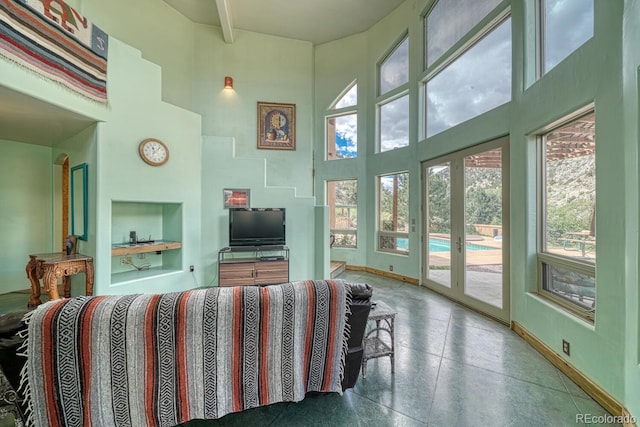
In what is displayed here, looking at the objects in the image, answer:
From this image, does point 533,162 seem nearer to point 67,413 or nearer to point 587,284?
point 587,284

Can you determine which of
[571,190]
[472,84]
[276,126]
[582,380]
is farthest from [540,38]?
[276,126]

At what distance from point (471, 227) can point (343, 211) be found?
297 cm

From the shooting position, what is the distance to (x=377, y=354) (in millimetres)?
2178

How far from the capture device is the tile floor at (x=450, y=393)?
172cm

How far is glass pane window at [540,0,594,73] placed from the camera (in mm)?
2184

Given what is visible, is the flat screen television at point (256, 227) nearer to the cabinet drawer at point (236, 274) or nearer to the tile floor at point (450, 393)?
the cabinet drawer at point (236, 274)

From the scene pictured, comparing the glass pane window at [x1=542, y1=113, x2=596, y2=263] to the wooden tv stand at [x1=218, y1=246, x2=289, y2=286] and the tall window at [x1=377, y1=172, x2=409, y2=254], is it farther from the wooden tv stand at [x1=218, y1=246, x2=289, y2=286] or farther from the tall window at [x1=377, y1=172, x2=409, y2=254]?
the wooden tv stand at [x1=218, y1=246, x2=289, y2=286]

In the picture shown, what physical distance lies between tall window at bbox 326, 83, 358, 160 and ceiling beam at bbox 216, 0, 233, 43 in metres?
2.58

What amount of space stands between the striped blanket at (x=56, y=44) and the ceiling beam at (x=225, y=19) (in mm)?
2077

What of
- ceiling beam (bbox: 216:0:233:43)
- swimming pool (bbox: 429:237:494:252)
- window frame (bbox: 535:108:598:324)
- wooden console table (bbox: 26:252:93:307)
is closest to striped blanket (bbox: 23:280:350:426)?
window frame (bbox: 535:108:598:324)

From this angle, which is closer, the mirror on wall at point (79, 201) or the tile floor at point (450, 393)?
the tile floor at point (450, 393)

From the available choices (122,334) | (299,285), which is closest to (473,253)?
(299,285)

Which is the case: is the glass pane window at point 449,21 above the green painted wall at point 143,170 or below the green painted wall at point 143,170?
above

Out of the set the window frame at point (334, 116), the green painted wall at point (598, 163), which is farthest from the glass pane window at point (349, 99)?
the green painted wall at point (598, 163)
